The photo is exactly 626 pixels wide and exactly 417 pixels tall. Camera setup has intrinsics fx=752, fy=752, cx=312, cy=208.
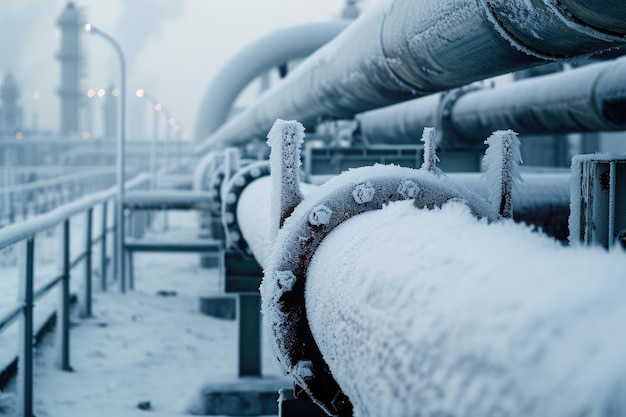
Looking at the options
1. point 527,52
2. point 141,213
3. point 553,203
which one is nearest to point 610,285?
point 527,52

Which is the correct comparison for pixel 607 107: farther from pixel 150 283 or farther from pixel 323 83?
pixel 150 283

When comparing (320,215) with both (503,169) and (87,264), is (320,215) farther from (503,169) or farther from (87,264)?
(87,264)

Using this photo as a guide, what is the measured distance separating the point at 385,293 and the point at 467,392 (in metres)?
0.30

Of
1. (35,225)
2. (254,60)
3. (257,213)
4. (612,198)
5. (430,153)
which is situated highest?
(254,60)

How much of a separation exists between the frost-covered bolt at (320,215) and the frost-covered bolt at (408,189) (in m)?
0.16

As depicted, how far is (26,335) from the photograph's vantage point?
3.98m

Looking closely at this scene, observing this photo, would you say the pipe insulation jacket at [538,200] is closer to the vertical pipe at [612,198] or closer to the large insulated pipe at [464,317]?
the vertical pipe at [612,198]

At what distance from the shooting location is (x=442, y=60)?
2221 mm

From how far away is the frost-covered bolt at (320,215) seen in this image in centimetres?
164

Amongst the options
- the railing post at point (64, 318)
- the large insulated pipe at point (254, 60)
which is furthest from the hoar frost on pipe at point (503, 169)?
the large insulated pipe at point (254, 60)

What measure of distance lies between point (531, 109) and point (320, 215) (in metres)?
4.56

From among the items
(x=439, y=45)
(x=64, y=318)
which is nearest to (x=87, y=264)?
(x=64, y=318)

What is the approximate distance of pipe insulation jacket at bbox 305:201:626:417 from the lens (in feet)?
2.10

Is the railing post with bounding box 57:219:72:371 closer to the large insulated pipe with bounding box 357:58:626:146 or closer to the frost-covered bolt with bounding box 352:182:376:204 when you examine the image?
the large insulated pipe with bounding box 357:58:626:146
